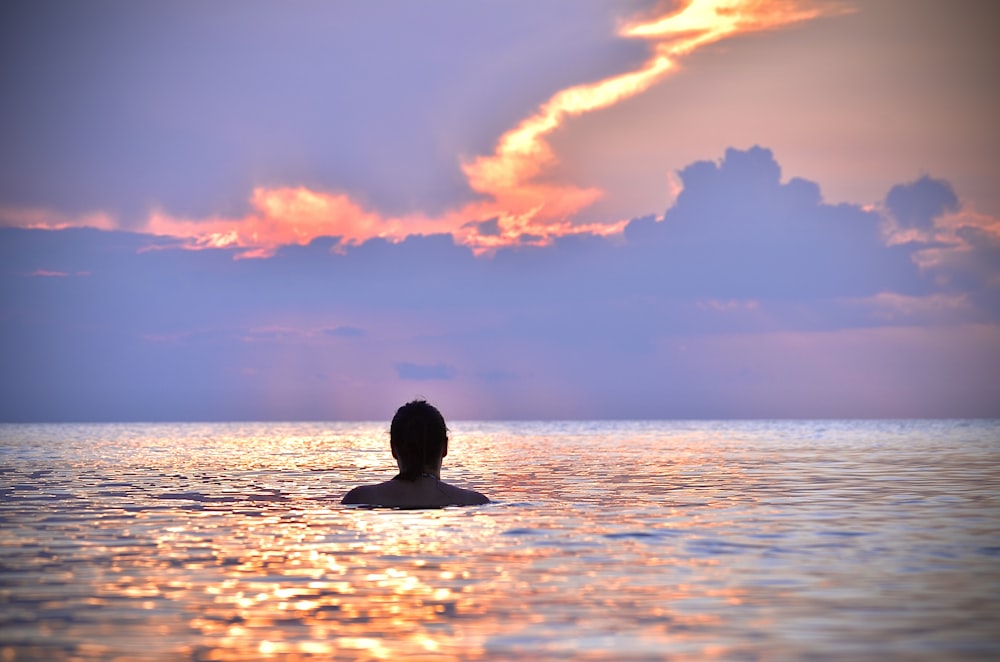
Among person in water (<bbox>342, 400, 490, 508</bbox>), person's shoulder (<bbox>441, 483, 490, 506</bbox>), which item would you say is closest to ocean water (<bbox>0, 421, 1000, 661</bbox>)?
person's shoulder (<bbox>441, 483, 490, 506</bbox>)

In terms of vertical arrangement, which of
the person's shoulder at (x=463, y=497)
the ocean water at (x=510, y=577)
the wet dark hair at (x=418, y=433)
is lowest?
the ocean water at (x=510, y=577)

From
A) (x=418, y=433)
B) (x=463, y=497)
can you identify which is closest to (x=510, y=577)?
(x=418, y=433)

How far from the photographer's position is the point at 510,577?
11.3m

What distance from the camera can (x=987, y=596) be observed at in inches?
400

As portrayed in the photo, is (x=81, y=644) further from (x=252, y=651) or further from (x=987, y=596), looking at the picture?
(x=987, y=596)

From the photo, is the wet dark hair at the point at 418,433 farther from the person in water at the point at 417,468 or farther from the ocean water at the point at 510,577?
the ocean water at the point at 510,577

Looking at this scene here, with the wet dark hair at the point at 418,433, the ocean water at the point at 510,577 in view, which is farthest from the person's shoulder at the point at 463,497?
the wet dark hair at the point at 418,433

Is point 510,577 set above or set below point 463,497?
below

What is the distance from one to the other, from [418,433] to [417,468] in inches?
45.3

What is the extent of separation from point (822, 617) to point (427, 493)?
10025 millimetres

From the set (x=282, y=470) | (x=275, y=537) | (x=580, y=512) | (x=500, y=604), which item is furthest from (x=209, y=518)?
(x=282, y=470)

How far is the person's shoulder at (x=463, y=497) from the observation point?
1861 centimetres

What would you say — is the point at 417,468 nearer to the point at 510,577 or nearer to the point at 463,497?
the point at 463,497

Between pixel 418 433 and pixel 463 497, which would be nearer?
pixel 418 433
